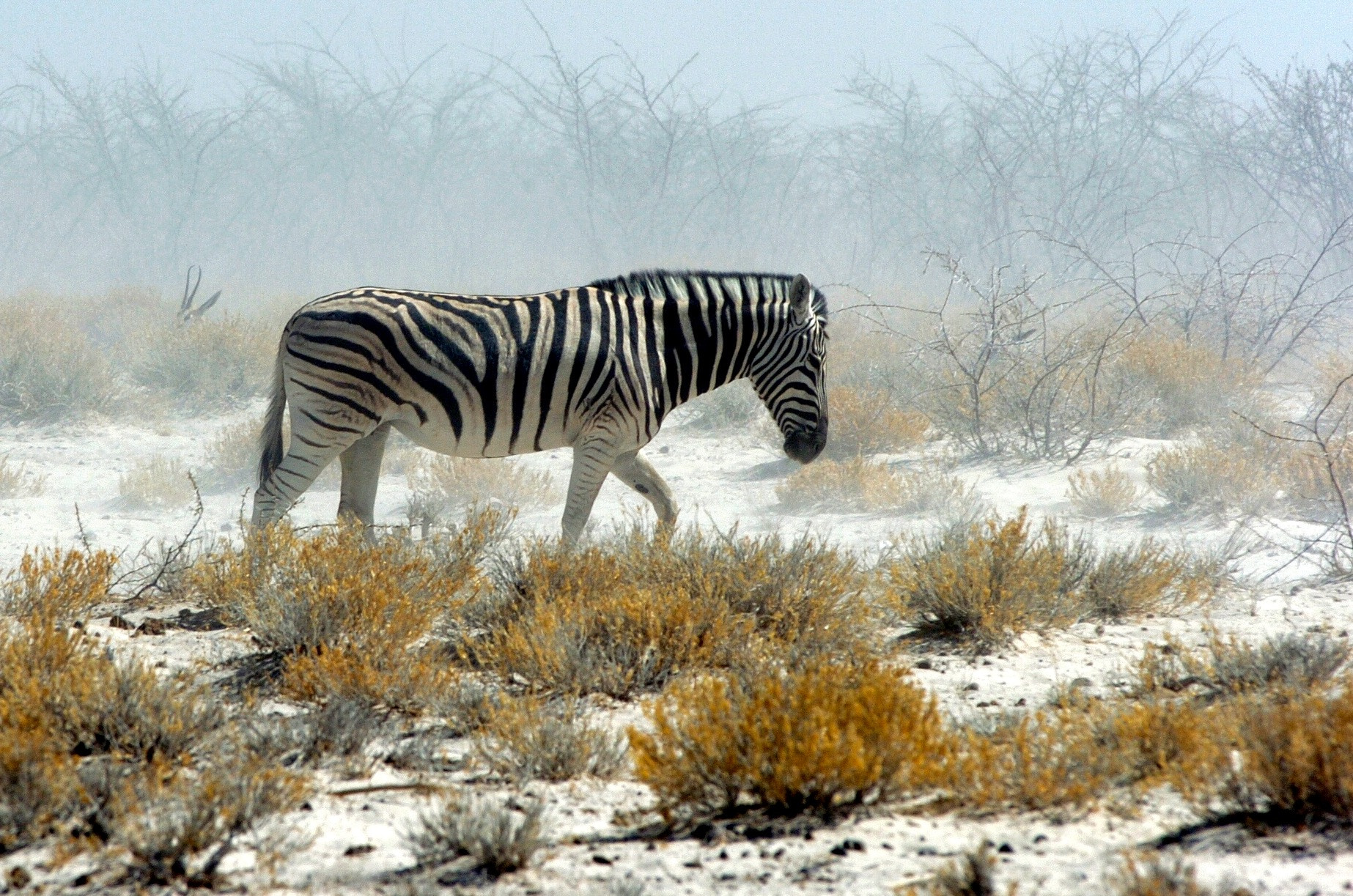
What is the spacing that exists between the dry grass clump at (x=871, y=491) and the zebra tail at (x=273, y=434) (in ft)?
15.2

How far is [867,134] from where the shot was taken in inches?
1559

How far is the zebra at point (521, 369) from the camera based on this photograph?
246 inches

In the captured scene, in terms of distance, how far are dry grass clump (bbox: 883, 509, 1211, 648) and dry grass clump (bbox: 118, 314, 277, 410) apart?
34.3ft

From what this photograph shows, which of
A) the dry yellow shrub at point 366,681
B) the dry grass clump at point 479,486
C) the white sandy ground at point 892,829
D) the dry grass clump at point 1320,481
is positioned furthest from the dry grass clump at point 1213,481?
the dry yellow shrub at point 366,681

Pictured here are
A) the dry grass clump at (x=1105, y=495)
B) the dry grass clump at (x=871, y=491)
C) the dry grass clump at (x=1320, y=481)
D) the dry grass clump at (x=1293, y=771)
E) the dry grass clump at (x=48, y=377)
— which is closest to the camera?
the dry grass clump at (x=1293, y=771)

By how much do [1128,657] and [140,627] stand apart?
443cm

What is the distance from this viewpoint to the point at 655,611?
4441mm

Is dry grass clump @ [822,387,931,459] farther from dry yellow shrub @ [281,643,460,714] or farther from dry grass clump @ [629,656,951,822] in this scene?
dry grass clump @ [629,656,951,822]

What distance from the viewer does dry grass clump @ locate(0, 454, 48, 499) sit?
9953 millimetres

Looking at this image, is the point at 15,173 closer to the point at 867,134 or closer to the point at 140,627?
the point at 867,134

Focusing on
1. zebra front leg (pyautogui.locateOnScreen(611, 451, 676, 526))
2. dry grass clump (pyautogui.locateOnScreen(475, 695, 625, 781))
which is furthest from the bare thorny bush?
dry grass clump (pyautogui.locateOnScreen(475, 695, 625, 781))

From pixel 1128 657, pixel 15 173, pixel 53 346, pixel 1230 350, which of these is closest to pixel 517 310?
pixel 1128 657

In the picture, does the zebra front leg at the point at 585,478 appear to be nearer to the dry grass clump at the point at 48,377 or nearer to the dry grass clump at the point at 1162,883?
the dry grass clump at the point at 1162,883

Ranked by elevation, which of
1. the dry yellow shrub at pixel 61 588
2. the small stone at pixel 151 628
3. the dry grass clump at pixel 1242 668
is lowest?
the small stone at pixel 151 628
